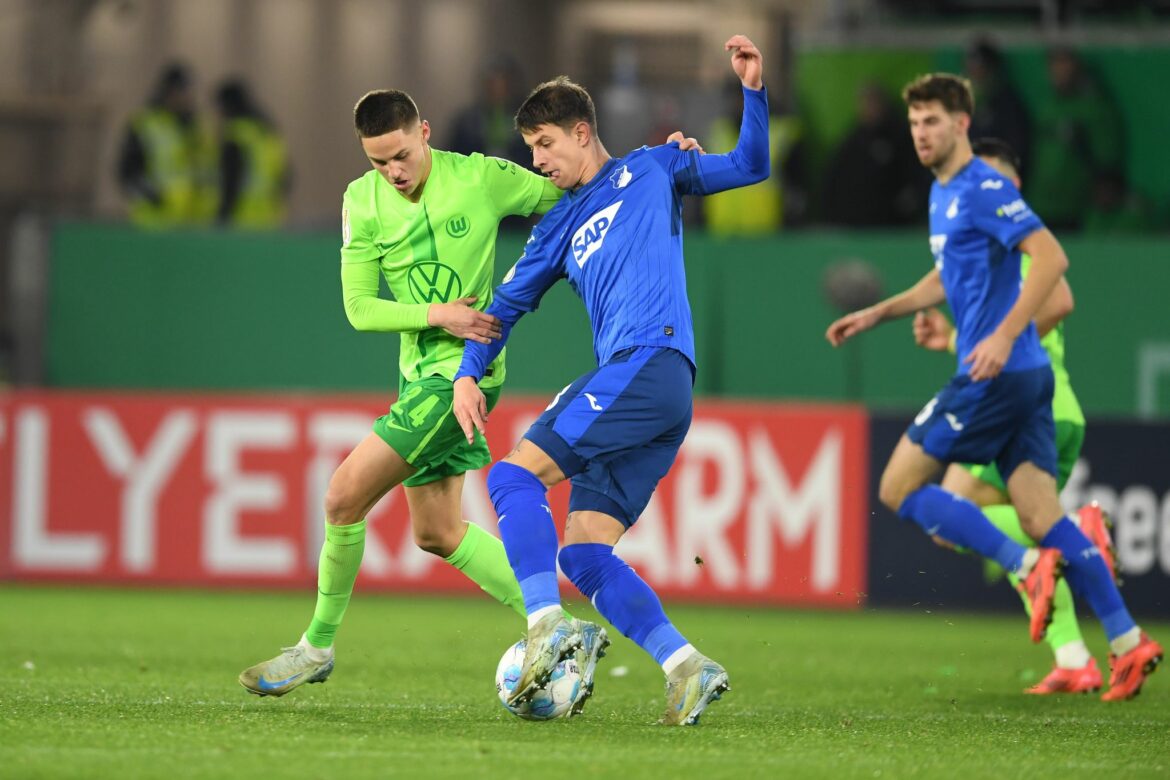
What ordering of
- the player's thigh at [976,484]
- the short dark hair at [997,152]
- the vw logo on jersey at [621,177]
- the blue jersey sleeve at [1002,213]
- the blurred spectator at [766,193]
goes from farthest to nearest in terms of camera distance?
the blurred spectator at [766,193] → the player's thigh at [976,484] → the short dark hair at [997,152] → the blue jersey sleeve at [1002,213] → the vw logo on jersey at [621,177]

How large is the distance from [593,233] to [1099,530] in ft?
9.19

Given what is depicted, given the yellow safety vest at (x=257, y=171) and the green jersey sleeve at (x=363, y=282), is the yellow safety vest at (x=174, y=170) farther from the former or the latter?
the green jersey sleeve at (x=363, y=282)

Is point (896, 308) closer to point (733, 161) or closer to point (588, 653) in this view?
point (733, 161)

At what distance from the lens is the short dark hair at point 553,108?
5.70m

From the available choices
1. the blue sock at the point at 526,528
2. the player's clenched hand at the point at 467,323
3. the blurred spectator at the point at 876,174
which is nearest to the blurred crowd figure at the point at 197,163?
the blurred spectator at the point at 876,174

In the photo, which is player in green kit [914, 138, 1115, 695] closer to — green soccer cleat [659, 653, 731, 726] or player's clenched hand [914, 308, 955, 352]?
player's clenched hand [914, 308, 955, 352]

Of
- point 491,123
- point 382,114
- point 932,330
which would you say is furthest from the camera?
point 491,123

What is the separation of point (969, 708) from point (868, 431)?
172 inches

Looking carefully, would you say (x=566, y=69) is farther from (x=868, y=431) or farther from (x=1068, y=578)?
(x=1068, y=578)

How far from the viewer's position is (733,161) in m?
5.78

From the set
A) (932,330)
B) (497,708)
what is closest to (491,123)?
(932,330)

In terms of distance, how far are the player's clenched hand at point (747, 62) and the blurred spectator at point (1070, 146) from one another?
6836mm

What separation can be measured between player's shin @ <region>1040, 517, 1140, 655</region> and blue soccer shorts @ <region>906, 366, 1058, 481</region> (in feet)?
0.77

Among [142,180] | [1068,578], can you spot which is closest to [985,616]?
[1068,578]
